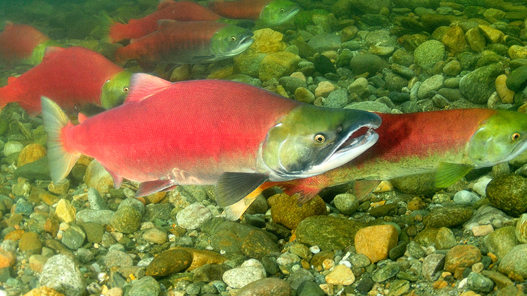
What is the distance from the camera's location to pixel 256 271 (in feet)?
9.01

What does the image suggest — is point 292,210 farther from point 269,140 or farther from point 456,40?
point 456,40

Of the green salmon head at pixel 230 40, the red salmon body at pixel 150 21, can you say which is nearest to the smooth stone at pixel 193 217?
the green salmon head at pixel 230 40

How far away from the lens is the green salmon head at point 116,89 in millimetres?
4512

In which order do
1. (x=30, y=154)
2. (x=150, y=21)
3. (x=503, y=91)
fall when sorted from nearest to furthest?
(x=503, y=91) → (x=30, y=154) → (x=150, y=21)

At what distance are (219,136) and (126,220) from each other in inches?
59.0

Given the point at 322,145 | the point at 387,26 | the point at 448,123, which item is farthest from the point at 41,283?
the point at 387,26

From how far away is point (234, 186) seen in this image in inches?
99.4

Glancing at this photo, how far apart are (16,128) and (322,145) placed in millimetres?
5598

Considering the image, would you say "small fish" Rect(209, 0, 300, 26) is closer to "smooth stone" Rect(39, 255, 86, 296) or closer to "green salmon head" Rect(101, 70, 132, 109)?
"green salmon head" Rect(101, 70, 132, 109)

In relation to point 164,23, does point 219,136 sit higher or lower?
higher

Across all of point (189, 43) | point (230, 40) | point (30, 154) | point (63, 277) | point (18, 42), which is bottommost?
point (30, 154)

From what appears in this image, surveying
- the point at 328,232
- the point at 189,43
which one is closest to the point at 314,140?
the point at 328,232

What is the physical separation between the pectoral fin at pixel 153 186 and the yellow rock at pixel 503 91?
12.5 feet

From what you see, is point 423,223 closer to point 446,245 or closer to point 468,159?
point 446,245
